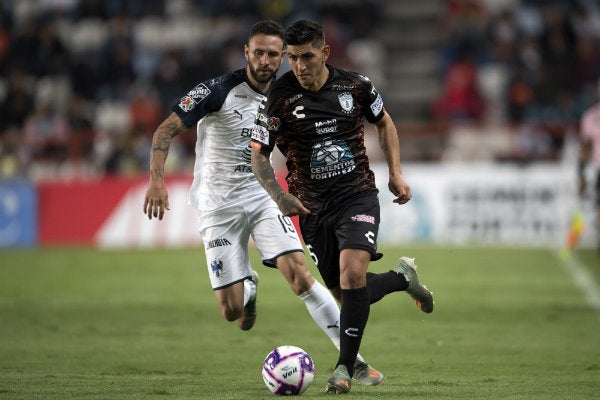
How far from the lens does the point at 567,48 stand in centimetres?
2300

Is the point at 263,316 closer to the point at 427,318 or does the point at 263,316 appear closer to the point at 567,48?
the point at 427,318

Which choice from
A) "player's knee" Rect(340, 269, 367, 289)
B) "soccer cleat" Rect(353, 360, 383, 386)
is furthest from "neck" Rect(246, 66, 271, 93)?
"soccer cleat" Rect(353, 360, 383, 386)

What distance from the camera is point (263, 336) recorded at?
1005 cm

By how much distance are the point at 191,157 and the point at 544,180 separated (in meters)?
7.37

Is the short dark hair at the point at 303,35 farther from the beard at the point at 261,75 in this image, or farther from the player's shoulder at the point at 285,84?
the beard at the point at 261,75

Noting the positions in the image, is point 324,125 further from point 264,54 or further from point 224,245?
point 224,245

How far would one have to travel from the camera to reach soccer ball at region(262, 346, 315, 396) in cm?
680

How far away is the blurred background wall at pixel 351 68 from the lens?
2062 cm

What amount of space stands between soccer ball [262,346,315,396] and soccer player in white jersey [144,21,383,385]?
933mm

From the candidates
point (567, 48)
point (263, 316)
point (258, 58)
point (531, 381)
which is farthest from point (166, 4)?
point (531, 381)

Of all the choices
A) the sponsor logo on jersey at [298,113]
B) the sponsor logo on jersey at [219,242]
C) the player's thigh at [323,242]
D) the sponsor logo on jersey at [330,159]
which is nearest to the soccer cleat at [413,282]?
the player's thigh at [323,242]

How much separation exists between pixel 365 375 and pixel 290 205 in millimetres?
1263

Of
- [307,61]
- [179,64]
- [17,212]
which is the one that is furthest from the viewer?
[179,64]

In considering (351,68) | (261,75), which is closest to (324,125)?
(261,75)
